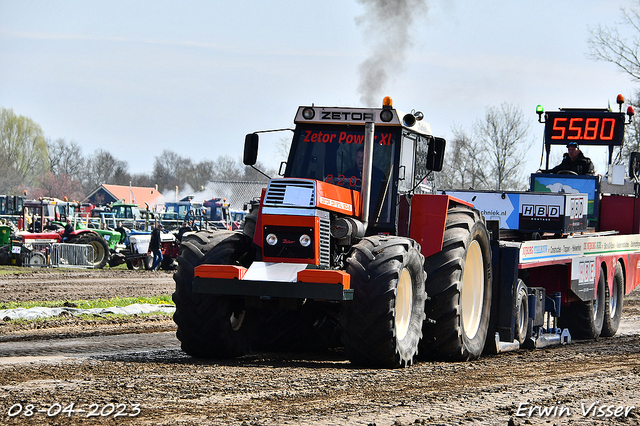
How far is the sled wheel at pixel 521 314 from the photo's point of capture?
11.0 meters

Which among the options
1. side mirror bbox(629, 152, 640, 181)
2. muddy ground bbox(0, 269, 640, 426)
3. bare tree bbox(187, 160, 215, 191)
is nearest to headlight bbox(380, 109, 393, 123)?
muddy ground bbox(0, 269, 640, 426)

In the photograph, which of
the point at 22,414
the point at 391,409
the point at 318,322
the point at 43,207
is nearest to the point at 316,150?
the point at 318,322

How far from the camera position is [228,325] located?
28.6 feet

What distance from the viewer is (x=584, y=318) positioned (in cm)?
1343

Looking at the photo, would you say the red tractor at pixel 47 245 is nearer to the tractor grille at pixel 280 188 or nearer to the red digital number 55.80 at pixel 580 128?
the red digital number 55.80 at pixel 580 128

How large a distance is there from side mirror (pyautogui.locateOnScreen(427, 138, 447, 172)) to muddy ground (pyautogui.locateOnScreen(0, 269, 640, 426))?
217 cm

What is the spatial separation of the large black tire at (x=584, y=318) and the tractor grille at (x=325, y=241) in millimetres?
6253

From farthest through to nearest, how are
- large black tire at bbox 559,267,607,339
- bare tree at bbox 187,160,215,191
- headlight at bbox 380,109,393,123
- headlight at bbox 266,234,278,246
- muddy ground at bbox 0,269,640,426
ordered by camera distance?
bare tree at bbox 187,160,215,191
large black tire at bbox 559,267,607,339
headlight at bbox 380,109,393,123
headlight at bbox 266,234,278,246
muddy ground at bbox 0,269,640,426

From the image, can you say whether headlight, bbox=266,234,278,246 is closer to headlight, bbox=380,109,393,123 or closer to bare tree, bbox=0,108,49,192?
headlight, bbox=380,109,393,123

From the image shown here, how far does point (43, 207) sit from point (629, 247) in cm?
2409

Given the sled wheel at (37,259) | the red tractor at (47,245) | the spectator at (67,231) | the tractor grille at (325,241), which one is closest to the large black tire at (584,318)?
the tractor grille at (325,241)

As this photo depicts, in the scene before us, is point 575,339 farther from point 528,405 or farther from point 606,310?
point 528,405

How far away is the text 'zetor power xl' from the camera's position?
8.17 meters

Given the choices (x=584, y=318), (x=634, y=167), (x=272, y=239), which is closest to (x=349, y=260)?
(x=272, y=239)
